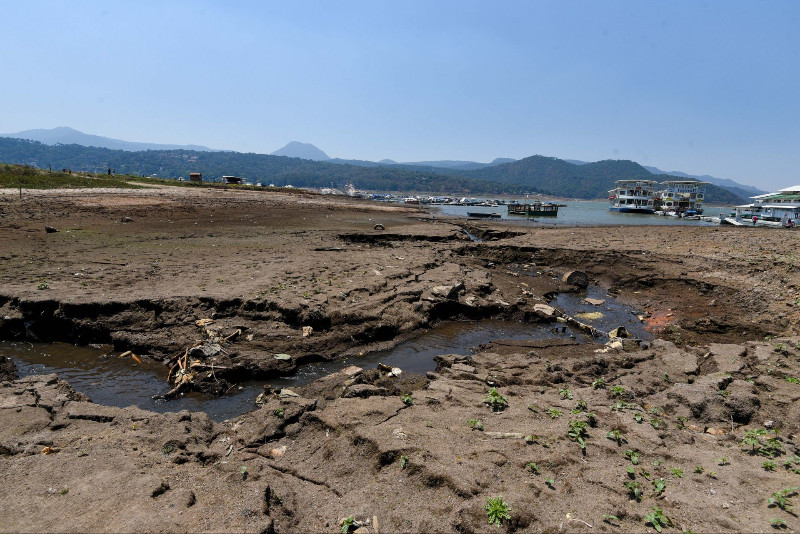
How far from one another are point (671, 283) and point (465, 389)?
13346mm

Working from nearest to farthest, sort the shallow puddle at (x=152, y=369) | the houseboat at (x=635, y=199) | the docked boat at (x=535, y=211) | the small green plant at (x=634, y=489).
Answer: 1. the small green plant at (x=634, y=489)
2. the shallow puddle at (x=152, y=369)
3. the docked boat at (x=535, y=211)
4. the houseboat at (x=635, y=199)

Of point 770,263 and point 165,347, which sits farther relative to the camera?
point 770,263

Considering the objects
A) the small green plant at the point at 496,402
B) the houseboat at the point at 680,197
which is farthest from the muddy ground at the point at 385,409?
the houseboat at the point at 680,197

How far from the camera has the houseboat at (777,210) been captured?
1914 inches

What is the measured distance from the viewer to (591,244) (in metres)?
25.0

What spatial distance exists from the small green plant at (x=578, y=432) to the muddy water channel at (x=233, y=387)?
13.0 feet

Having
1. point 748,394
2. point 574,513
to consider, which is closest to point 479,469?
point 574,513

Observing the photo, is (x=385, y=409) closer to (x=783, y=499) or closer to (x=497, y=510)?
(x=497, y=510)

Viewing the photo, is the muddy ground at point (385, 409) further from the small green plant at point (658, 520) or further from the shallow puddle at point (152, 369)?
the shallow puddle at point (152, 369)

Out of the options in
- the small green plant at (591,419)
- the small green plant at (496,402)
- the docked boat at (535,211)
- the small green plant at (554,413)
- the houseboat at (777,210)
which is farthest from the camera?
the docked boat at (535,211)

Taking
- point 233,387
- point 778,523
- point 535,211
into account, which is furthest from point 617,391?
point 535,211

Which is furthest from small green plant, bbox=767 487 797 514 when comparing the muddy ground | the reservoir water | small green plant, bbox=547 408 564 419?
the reservoir water

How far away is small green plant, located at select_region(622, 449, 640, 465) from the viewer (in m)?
5.29

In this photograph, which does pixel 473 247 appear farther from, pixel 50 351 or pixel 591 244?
pixel 50 351
